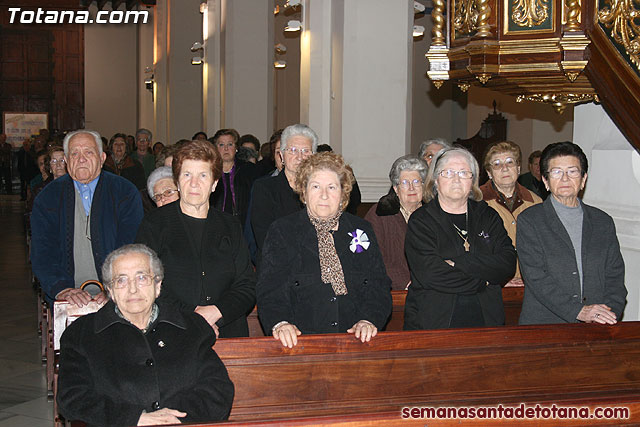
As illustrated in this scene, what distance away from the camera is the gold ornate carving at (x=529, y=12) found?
172 inches

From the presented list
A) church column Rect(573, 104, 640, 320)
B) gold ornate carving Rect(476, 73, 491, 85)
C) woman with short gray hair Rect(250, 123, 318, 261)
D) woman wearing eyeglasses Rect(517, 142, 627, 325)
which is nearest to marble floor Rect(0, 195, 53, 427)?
woman with short gray hair Rect(250, 123, 318, 261)

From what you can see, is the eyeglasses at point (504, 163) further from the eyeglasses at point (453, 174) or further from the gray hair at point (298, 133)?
the eyeglasses at point (453, 174)

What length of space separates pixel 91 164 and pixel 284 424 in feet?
8.91

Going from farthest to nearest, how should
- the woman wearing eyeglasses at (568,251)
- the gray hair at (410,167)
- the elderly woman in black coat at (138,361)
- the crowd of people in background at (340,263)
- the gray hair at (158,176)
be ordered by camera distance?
the gray hair at (158,176), the gray hair at (410,167), the woman wearing eyeglasses at (568,251), the crowd of people in background at (340,263), the elderly woman in black coat at (138,361)

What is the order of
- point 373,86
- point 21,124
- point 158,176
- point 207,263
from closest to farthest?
point 207,263
point 158,176
point 373,86
point 21,124

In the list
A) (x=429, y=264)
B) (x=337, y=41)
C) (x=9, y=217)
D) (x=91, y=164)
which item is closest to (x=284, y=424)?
(x=429, y=264)

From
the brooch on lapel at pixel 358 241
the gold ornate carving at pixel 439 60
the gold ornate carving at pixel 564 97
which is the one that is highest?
the gold ornate carving at pixel 439 60

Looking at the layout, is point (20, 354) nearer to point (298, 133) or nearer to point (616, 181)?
point (298, 133)

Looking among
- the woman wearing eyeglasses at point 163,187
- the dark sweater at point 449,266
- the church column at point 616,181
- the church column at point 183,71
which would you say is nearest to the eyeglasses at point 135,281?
the dark sweater at point 449,266

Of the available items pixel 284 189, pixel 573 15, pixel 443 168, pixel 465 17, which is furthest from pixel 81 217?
pixel 573 15

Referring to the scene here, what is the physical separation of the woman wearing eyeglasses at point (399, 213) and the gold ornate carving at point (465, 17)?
84 centimetres

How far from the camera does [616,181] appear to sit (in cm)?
540

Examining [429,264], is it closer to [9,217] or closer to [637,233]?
[637,233]

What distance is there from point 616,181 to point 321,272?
2.63 m
